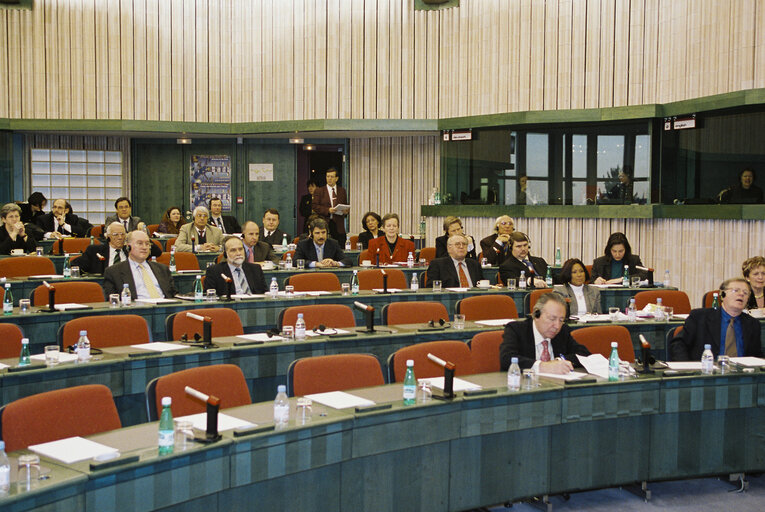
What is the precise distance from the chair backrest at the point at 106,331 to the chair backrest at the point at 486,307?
2633mm

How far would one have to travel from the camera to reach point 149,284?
26.1 ft

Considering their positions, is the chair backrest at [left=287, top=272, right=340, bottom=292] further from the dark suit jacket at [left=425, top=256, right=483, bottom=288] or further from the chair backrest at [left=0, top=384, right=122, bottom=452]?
the chair backrest at [left=0, top=384, right=122, bottom=452]

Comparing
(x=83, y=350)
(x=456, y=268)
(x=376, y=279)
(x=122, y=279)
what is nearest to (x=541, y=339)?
(x=83, y=350)

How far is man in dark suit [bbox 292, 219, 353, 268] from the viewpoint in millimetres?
10336

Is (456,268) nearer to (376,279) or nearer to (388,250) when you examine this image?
(376,279)

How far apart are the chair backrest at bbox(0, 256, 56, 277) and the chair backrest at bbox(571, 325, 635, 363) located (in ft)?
20.1

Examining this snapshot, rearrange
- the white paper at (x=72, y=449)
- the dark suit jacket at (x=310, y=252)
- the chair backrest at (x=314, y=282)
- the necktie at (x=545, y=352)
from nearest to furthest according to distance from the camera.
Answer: the white paper at (x=72, y=449), the necktie at (x=545, y=352), the chair backrest at (x=314, y=282), the dark suit jacket at (x=310, y=252)

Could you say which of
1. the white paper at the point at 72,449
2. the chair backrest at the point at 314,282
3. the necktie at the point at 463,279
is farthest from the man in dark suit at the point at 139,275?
the white paper at the point at 72,449

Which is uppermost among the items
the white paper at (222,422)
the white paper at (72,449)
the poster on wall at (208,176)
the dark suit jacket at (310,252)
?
the poster on wall at (208,176)

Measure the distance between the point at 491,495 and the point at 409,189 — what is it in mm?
12020

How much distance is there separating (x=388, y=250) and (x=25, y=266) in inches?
178

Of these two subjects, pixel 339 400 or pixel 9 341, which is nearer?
pixel 339 400

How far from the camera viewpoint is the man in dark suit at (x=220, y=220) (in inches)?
523

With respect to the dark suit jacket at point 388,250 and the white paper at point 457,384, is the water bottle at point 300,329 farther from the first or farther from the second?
the dark suit jacket at point 388,250
